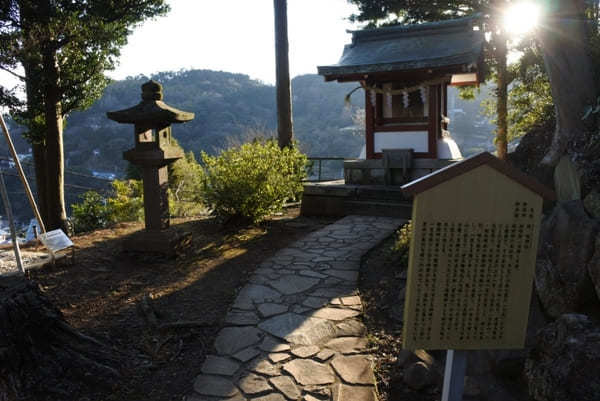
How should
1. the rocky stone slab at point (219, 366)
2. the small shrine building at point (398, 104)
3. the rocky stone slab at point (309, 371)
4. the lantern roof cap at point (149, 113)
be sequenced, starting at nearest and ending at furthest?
the rocky stone slab at point (309, 371), the rocky stone slab at point (219, 366), the lantern roof cap at point (149, 113), the small shrine building at point (398, 104)

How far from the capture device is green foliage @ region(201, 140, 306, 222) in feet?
23.2

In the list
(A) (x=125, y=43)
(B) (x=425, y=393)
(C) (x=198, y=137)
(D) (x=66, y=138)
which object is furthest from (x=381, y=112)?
(D) (x=66, y=138)

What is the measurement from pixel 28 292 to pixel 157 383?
110cm

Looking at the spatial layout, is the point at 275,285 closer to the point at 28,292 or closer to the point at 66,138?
the point at 28,292

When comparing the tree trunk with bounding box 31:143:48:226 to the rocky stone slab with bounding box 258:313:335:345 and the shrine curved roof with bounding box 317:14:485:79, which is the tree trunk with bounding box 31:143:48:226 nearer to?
the shrine curved roof with bounding box 317:14:485:79

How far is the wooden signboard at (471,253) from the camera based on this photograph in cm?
200

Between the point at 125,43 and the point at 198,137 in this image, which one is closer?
the point at 125,43

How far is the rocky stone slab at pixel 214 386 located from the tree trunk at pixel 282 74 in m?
9.38

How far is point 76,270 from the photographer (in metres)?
5.26

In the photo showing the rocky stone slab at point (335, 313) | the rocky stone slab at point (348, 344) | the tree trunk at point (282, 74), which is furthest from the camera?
the tree trunk at point (282, 74)

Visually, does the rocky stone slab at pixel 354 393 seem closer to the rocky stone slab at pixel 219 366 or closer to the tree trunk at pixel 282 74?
the rocky stone slab at pixel 219 366

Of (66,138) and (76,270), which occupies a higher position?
(66,138)

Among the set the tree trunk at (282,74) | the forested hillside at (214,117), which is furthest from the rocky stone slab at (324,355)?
the forested hillside at (214,117)

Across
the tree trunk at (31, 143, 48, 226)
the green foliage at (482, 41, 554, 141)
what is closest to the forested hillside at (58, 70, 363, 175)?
the tree trunk at (31, 143, 48, 226)
